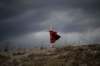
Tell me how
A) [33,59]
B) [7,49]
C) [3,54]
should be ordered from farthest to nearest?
[7,49], [3,54], [33,59]

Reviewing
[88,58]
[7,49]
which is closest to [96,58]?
[88,58]

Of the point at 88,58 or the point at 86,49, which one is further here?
the point at 86,49

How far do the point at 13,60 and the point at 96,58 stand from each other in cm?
518

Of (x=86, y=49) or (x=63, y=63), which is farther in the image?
(x=86, y=49)

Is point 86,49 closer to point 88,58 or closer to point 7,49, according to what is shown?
point 88,58

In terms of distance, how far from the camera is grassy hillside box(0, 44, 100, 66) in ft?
43.3

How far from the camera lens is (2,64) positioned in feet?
46.6

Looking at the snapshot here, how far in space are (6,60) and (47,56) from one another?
271 cm

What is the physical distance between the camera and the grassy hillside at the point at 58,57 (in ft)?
43.3

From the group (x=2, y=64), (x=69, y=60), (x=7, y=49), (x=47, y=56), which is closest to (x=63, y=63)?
(x=69, y=60)

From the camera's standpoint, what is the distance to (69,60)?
13.4m

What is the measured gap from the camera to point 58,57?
45.5 ft

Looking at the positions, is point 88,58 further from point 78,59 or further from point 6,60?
point 6,60

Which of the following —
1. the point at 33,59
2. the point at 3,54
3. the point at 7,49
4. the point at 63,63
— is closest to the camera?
the point at 63,63
